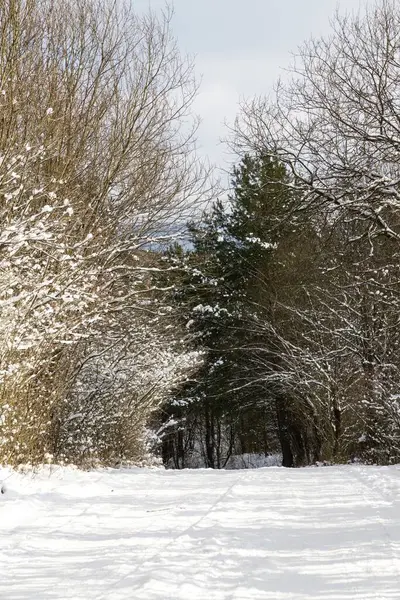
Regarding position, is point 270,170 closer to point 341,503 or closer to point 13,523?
point 341,503

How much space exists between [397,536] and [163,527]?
5.71ft

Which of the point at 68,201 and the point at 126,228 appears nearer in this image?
the point at 68,201

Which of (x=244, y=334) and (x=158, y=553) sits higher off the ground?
(x=244, y=334)

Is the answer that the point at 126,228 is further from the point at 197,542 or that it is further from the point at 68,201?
the point at 197,542

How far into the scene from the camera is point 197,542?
14.6 ft

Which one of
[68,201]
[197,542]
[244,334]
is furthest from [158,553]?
[244,334]

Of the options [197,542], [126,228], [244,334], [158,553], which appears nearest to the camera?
[158,553]

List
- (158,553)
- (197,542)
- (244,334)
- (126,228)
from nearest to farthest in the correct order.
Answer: (158,553) < (197,542) < (126,228) < (244,334)

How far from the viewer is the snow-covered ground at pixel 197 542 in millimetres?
3422

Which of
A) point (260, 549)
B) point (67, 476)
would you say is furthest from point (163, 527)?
point (67, 476)

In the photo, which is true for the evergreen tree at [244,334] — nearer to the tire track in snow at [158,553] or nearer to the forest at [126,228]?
the forest at [126,228]

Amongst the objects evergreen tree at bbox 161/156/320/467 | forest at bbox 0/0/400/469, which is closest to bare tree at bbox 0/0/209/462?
forest at bbox 0/0/400/469

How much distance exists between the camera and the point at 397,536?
4.67 metres

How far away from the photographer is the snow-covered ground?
3422 mm
